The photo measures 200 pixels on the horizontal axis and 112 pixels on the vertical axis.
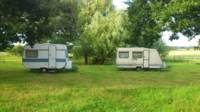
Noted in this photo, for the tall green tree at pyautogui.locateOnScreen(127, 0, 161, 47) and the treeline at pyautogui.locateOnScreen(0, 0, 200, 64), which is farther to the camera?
the tall green tree at pyautogui.locateOnScreen(127, 0, 161, 47)

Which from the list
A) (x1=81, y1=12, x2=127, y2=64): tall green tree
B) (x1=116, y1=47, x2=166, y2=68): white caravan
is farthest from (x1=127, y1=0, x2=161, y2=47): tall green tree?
(x1=81, y1=12, x2=127, y2=64): tall green tree

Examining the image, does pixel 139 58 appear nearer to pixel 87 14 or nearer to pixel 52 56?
pixel 52 56

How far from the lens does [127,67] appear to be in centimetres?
4203

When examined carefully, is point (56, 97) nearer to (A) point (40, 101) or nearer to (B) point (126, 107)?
(A) point (40, 101)

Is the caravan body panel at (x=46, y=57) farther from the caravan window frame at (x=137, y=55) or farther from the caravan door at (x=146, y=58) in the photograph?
the caravan door at (x=146, y=58)

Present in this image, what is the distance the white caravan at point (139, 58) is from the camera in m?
41.6

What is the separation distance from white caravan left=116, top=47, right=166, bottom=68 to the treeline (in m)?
0.92

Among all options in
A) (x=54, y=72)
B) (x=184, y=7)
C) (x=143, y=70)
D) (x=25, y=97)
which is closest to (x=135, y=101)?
(x=25, y=97)

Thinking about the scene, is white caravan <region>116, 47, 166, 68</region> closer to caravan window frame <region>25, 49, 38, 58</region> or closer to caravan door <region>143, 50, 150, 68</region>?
caravan door <region>143, 50, 150, 68</region>

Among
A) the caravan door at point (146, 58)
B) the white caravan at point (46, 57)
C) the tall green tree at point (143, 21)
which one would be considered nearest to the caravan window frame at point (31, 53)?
the white caravan at point (46, 57)

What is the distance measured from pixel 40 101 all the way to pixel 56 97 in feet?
3.28

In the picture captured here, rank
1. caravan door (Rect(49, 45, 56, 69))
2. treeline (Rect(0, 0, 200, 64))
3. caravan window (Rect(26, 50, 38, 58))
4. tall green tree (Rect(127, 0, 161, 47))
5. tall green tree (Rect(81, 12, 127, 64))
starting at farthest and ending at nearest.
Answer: tall green tree (Rect(81, 12, 127, 64))
caravan window (Rect(26, 50, 38, 58))
caravan door (Rect(49, 45, 56, 69))
tall green tree (Rect(127, 0, 161, 47))
treeline (Rect(0, 0, 200, 64))

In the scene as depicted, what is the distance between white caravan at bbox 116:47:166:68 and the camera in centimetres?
4159

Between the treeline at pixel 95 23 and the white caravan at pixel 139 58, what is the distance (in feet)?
3.01
